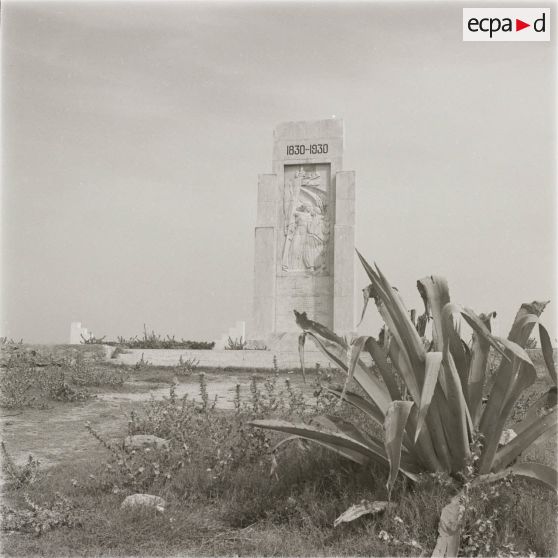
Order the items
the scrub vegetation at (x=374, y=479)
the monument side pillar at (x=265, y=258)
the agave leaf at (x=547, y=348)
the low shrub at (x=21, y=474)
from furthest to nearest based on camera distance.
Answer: the monument side pillar at (x=265, y=258) → the low shrub at (x=21, y=474) → the agave leaf at (x=547, y=348) → the scrub vegetation at (x=374, y=479)

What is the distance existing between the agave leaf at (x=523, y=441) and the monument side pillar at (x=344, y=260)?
950 cm

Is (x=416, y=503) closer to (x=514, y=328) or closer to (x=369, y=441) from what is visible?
(x=369, y=441)

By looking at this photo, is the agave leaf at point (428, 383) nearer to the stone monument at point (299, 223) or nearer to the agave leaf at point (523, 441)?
the agave leaf at point (523, 441)

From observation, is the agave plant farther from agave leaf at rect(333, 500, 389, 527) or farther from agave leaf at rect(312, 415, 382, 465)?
agave leaf at rect(333, 500, 389, 527)

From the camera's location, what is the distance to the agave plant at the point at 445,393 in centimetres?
299

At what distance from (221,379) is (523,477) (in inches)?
238

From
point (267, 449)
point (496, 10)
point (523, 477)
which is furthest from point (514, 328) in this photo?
point (496, 10)

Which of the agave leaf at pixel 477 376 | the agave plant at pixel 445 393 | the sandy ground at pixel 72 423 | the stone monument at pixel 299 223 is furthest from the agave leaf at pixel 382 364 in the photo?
the stone monument at pixel 299 223

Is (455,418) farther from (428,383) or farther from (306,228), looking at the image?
(306,228)

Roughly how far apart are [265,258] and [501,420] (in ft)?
33.6

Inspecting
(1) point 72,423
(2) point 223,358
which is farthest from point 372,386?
(2) point 223,358

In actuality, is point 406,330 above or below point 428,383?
above

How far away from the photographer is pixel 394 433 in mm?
2648

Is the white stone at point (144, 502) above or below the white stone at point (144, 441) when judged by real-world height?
below
